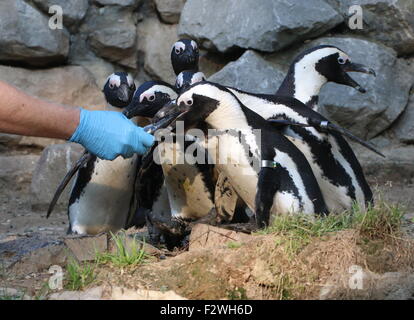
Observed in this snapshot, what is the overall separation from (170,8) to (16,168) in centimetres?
177

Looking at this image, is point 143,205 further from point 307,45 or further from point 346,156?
point 307,45

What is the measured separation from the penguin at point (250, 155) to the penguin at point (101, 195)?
96 centimetres

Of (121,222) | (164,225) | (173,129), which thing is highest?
(173,129)

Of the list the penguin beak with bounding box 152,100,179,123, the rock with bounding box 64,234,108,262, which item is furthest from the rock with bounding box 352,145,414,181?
the rock with bounding box 64,234,108,262

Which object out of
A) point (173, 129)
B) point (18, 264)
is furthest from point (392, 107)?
point (18, 264)

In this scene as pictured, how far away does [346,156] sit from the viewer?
4.08 m

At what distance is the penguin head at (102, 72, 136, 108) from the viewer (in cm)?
501

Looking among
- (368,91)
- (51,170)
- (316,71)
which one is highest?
(316,71)

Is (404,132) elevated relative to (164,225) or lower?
lower

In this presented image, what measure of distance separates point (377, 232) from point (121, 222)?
2025mm

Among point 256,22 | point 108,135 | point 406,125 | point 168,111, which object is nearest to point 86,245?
point 108,135

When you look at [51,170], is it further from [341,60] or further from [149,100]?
[341,60]

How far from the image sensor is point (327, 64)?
4.53 m

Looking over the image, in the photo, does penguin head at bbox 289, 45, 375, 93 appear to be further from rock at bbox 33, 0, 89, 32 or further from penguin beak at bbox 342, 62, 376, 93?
rock at bbox 33, 0, 89, 32
